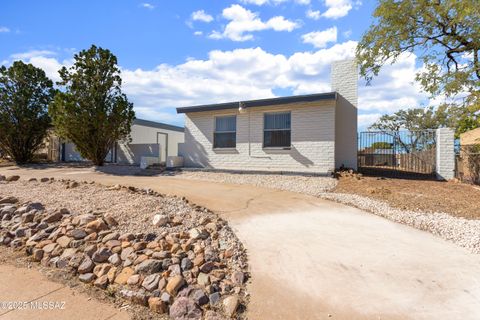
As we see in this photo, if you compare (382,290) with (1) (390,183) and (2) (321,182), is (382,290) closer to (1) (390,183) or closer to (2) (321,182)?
(2) (321,182)

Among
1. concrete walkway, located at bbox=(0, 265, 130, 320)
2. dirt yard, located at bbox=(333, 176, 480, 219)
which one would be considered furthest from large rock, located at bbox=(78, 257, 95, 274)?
dirt yard, located at bbox=(333, 176, 480, 219)

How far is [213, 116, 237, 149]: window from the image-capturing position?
12195 mm

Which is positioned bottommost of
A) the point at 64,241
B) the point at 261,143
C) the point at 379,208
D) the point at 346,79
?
the point at 64,241

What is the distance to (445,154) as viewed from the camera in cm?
1002

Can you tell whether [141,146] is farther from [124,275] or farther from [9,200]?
[124,275]

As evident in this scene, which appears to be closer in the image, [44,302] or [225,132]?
[44,302]

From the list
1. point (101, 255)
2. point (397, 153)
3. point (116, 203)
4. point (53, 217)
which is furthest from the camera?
point (397, 153)

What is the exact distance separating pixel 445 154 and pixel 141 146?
49.0ft

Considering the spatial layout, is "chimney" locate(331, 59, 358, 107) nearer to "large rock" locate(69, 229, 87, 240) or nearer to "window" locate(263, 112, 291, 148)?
"window" locate(263, 112, 291, 148)

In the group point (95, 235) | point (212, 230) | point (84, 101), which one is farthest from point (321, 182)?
point (84, 101)

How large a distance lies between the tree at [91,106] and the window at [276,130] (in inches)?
292

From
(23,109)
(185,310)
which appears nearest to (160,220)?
(185,310)

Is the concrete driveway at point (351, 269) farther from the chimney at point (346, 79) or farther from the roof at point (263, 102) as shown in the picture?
the chimney at point (346, 79)

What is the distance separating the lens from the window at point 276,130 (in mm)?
11162
